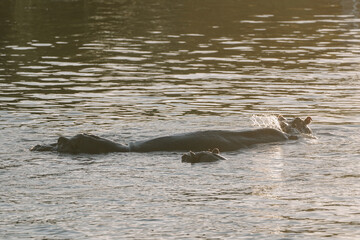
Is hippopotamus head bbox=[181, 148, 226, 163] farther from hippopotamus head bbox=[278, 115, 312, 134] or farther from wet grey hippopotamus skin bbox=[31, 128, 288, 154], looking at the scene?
hippopotamus head bbox=[278, 115, 312, 134]

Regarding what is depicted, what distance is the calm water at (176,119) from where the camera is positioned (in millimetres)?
15117

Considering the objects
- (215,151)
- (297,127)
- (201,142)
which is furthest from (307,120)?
(215,151)

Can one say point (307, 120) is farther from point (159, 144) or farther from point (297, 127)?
point (159, 144)

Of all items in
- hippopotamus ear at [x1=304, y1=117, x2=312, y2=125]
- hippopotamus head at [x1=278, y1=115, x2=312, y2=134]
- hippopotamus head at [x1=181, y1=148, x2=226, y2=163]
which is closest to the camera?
hippopotamus head at [x1=181, y1=148, x2=226, y2=163]

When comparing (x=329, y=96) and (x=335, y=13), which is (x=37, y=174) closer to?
(x=329, y=96)

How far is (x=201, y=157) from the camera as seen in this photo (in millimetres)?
19391

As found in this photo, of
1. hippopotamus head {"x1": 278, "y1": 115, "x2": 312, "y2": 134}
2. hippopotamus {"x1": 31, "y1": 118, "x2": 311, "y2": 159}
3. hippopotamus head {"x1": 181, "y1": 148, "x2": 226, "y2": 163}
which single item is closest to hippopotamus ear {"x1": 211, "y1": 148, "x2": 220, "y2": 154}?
hippopotamus head {"x1": 181, "y1": 148, "x2": 226, "y2": 163}

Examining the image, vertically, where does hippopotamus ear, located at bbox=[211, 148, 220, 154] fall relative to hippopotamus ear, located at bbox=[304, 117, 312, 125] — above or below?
below

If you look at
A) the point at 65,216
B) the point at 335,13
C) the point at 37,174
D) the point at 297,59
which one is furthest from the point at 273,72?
the point at 335,13

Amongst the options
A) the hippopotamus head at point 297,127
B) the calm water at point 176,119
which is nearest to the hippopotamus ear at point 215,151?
the calm water at point 176,119

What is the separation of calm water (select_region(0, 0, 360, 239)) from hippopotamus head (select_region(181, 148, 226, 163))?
7.9 inches

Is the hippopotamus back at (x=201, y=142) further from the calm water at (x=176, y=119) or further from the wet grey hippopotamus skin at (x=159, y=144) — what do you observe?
the calm water at (x=176, y=119)

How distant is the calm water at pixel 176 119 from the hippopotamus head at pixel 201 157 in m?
0.20

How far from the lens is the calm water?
15.1 meters
